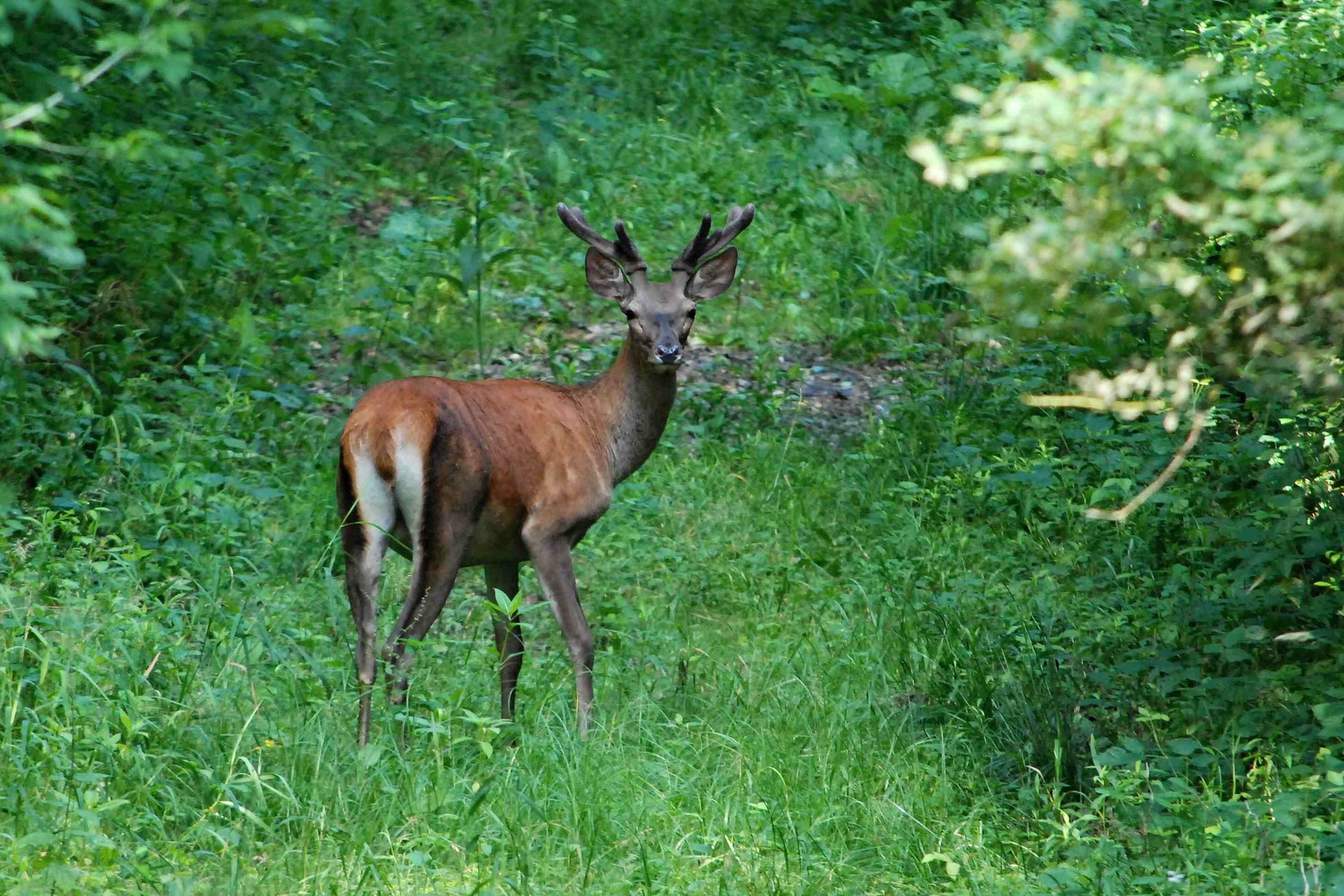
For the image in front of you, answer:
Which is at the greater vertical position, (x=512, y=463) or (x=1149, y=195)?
(x=1149, y=195)

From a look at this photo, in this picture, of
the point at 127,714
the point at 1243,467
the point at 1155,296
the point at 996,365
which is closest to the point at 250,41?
the point at 996,365

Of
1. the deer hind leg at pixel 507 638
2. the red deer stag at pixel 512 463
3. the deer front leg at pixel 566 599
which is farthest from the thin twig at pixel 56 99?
the deer front leg at pixel 566 599

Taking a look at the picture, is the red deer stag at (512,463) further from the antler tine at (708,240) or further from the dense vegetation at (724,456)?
the dense vegetation at (724,456)

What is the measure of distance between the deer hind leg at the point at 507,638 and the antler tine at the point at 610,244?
139cm

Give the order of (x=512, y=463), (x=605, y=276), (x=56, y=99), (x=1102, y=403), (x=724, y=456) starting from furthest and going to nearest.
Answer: (x=724, y=456), (x=605, y=276), (x=512, y=463), (x=1102, y=403), (x=56, y=99)

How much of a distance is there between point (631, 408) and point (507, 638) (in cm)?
141

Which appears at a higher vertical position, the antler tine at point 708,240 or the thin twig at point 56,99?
the thin twig at point 56,99

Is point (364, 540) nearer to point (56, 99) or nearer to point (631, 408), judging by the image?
point (631, 408)

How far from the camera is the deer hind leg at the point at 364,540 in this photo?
209 inches

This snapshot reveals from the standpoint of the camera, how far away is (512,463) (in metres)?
5.92

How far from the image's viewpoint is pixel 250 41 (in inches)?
351

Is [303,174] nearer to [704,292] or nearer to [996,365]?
[704,292]

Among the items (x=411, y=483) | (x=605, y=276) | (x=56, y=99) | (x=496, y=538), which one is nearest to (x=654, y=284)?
(x=605, y=276)

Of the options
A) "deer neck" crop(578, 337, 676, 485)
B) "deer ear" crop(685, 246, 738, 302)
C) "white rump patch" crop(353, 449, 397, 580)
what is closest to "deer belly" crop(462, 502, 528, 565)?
"white rump patch" crop(353, 449, 397, 580)
